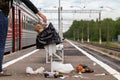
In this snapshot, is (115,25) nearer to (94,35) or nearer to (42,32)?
(94,35)

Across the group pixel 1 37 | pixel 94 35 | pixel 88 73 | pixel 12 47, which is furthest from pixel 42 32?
pixel 94 35

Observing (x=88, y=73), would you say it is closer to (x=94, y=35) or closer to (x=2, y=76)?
(x=2, y=76)

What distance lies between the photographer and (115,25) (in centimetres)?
16162

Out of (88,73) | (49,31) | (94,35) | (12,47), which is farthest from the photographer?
(94,35)

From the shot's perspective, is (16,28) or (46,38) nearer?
(46,38)

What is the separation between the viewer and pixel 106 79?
9172mm

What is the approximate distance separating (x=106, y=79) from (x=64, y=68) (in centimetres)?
154

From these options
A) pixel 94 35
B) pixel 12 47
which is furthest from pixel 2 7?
pixel 94 35

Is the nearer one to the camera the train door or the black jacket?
the black jacket

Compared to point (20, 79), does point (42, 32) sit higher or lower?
higher

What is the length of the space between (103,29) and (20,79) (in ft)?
486

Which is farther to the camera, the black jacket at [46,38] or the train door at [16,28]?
the train door at [16,28]

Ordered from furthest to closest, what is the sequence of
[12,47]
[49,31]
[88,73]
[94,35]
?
[94,35] → [12,47] → [88,73] → [49,31]

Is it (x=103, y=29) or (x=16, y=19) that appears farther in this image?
(x=103, y=29)
